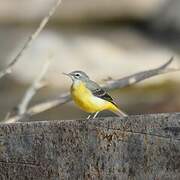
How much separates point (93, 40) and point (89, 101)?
12.5m

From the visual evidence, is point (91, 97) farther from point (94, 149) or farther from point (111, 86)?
point (94, 149)

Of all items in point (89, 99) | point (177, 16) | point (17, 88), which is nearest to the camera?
point (89, 99)

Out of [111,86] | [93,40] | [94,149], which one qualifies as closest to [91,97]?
[111,86]

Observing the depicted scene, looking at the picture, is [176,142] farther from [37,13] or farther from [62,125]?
[37,13]

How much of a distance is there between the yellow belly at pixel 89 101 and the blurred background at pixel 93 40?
10363mm

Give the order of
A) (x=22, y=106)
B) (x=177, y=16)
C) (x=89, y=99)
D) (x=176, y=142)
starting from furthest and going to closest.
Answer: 1. (x=177, y=16)
2. (x=89, y=99)
3. (x=22, y=106)
4. (x=176, y=142)

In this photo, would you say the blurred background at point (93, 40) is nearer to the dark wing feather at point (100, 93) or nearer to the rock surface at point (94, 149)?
the dark wing feather at point (100, 93)

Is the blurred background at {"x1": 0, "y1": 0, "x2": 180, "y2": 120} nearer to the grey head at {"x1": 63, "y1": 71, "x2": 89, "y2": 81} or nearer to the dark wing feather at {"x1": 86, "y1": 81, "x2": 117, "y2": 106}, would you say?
the grey head at {"x1": 63, "y1": 71, "x2": 89, "y2": 81}

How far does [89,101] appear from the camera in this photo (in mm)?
6238

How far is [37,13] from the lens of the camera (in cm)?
1848

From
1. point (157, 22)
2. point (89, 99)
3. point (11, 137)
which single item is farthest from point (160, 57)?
point (11, 137)

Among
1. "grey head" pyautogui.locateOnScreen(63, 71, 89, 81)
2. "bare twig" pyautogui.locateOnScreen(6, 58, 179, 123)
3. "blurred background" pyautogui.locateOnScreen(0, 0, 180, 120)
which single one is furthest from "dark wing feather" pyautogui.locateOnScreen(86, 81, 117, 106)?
"blurred background" pyautogui.locateOnScreen(0, 0, 180, 120)

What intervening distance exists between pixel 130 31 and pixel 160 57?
60.4 inches

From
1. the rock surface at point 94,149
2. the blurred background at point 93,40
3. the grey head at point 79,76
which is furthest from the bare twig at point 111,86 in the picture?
the blurred background at point 93,40
